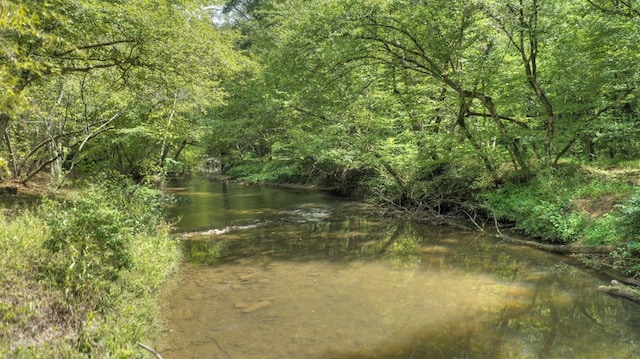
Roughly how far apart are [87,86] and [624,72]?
16.9m

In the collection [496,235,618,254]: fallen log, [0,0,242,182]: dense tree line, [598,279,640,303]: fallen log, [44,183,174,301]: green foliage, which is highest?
[0,0,242,182]: dense tree line

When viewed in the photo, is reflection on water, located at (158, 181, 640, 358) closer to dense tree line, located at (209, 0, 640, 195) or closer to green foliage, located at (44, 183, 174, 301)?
green foliage, located at (44, 183, 174, 301)

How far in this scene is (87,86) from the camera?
1387 centimetres

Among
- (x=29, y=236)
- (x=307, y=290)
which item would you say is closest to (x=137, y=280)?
(x=29, y=236)

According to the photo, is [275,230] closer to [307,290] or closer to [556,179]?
[307,290]

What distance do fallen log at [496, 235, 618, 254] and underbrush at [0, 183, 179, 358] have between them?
8691mm

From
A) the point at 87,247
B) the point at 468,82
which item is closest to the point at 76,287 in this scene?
the point at 87,247

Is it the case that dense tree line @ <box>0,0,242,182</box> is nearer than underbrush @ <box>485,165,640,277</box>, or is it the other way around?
dense tree line @ <box>0,0,242,182</box>

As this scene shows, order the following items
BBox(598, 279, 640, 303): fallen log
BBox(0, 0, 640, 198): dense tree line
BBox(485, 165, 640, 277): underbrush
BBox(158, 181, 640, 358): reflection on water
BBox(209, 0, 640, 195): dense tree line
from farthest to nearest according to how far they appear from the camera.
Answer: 1. BBox(209, 0, 640, 195): dense tree line
2. BBox(0, 0, 640, 198): dense tree line
3. BBox(485, 165, 640, 277): underbrush
4. BBox(598, 279, 640, 303): fallen log
5. BBox(158, 181, 640, 358): reflection on water

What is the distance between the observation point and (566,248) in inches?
355

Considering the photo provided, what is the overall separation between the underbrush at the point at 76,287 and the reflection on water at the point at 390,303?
800 mm

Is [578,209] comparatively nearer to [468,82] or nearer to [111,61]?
[468,82]

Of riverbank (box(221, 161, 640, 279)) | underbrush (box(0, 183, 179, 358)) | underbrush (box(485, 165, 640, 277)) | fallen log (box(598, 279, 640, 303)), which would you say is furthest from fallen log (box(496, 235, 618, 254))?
underbrush (box(0, 183, 179, 358))

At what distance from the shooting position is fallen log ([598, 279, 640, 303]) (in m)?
6.47
